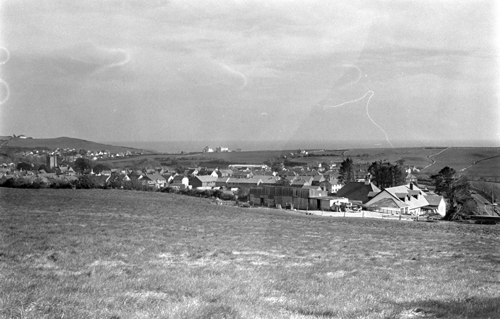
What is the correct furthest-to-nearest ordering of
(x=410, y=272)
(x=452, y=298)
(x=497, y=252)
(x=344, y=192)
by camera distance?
1. (x=344, y=192)
2. (x=497, y=252)
3. (x=410, y=272)
4. (x=452, y=298)

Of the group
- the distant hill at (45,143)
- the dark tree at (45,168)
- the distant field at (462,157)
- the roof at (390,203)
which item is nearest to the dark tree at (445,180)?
the roof at (390,203)

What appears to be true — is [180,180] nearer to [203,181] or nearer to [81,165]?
[203,181]

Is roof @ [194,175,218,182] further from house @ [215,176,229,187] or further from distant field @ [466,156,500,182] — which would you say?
distant field @ [466,156,500,182]

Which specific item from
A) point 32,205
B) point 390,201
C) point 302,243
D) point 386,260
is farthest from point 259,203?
point 386,260

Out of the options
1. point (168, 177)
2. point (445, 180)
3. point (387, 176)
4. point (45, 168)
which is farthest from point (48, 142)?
point (387, 176)

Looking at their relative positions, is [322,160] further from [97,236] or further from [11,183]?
[97,236]

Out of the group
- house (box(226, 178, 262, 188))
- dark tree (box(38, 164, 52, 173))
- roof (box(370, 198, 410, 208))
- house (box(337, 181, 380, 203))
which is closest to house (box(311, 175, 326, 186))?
house (box(226, 178, 262, 188))
